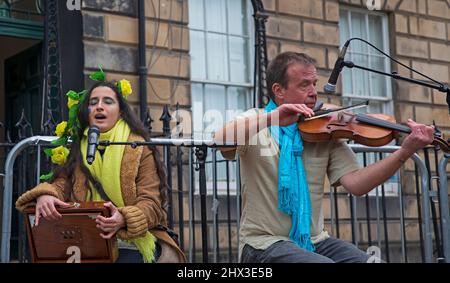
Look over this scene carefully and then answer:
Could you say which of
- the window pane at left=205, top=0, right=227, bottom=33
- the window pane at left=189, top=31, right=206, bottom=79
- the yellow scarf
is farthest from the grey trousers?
the window pane at left=205, top=0, right=227, bottom=33

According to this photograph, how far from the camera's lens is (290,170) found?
4422 millimetres

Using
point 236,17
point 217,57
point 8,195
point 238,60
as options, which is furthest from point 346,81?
point 8,195

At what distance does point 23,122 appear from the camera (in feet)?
24.1

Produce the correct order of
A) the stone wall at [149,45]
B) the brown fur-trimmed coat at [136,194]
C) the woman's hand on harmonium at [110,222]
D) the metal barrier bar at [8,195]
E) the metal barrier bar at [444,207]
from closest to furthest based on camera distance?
the woman's hand on harmonium at [110,222], the brown fur-trimmed coat at [136,194], the metal barrier bar at [8,195], the metal barrier bar at [444,207], the stone wall at [149,45]

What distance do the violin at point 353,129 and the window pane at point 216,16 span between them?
6.30m

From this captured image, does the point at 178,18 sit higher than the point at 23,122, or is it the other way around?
the point at 178,18

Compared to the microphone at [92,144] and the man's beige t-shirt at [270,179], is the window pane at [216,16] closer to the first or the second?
the man's beige t-shirt at [270,179]

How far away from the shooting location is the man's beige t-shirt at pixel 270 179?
4395 mm

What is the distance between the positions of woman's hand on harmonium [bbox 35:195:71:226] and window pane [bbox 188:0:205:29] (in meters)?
6.39

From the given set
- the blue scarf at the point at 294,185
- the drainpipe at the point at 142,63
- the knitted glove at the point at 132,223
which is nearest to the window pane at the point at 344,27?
the drainpipe at the point at 142,63

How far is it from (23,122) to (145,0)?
325cm

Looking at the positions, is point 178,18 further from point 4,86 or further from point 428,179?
point 428,179

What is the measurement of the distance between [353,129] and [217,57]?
637 cm
